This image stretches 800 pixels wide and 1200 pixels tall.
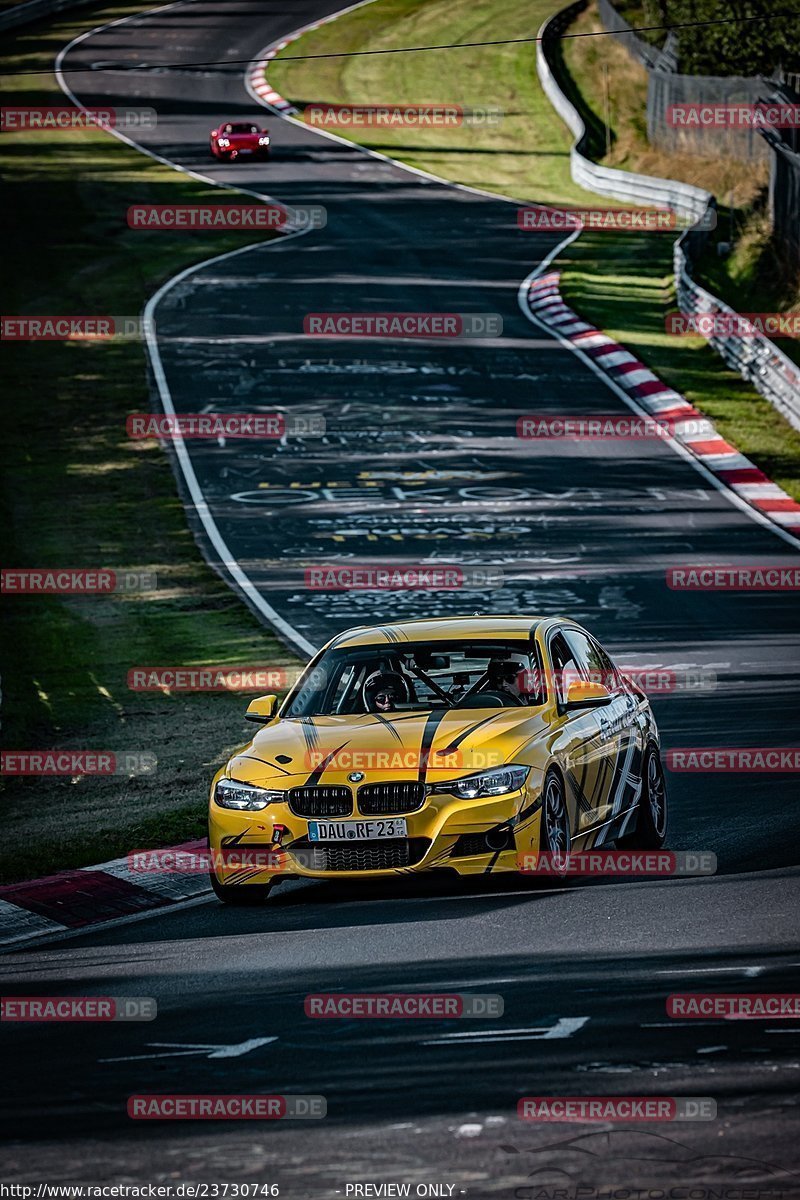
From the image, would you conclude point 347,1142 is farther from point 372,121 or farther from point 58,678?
point 372,121

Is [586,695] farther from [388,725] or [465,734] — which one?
[388,725]

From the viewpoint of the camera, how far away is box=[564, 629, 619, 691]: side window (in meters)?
11.7

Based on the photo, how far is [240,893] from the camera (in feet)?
34.4

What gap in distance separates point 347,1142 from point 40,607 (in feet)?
54.1

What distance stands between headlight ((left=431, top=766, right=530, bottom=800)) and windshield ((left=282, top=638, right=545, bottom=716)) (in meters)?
1.08

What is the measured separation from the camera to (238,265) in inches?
1714

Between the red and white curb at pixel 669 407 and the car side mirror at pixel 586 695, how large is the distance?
1350 centimetres

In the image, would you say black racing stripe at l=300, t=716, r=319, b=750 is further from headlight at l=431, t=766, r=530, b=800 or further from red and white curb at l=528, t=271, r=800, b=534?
red and white curb at l=528, t=271, r=800, b=534

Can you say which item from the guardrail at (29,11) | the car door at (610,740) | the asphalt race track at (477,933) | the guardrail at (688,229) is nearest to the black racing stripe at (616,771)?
the car door at (610,740)

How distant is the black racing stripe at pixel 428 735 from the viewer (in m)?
10.1

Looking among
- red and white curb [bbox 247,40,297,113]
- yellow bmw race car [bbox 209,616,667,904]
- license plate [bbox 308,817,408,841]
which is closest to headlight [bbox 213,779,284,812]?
yellow bmw race car [bbox 209,616,667,904]

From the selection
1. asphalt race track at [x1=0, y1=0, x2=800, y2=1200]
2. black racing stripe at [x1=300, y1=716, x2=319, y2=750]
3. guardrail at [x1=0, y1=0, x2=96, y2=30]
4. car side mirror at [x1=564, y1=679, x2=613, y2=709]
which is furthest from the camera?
guardrail at [x1=0, y1=0, x2=96, y2=30]

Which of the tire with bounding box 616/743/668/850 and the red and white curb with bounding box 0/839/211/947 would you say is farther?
the tire with bounding box 616/743/668/850

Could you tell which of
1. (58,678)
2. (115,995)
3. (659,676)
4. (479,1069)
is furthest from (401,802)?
(58,678)
